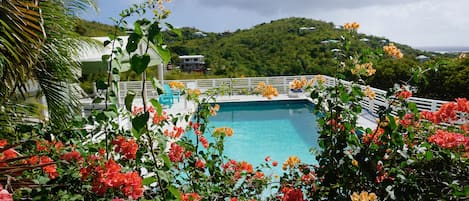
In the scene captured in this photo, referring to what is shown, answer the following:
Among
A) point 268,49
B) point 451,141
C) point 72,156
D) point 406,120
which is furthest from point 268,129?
point 268,49

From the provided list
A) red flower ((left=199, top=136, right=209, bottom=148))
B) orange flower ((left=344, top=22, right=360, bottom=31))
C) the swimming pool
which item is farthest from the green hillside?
orange flower ((left=344, top=22, right=360, bottom=31))

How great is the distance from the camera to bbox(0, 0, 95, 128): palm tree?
2.19 m

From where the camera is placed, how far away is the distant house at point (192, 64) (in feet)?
74.1

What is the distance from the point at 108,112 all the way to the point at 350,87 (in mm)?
1280

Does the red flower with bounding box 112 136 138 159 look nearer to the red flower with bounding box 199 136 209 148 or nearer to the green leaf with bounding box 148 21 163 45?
the green leaf with bounding box 148 21 163 45

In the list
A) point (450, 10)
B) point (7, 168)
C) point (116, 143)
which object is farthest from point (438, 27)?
point (7, 168)

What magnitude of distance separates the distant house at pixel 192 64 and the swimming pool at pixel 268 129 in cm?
975

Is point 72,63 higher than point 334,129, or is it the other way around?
point 72,63

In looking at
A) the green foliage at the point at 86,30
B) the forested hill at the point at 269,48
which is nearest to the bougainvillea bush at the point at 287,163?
the green foliage at the point at 86,30

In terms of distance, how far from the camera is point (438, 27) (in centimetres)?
646

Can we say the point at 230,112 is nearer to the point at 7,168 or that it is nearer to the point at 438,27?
the point at 438,27

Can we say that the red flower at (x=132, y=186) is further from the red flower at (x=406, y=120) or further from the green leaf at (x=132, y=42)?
the red flower at (x=406, y=120)

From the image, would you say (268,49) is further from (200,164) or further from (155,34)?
(155,34)

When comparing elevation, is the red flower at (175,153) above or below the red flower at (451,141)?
below
